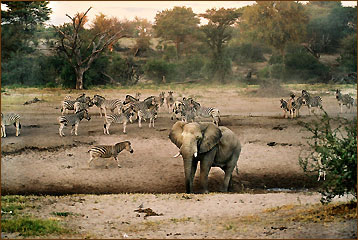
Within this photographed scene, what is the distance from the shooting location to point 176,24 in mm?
18781

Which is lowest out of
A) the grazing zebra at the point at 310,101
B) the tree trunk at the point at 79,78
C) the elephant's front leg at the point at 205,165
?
the elephant's front leg at the point at 205,165

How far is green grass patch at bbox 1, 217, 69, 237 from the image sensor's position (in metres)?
9.24

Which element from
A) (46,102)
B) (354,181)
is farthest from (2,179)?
(354,181)

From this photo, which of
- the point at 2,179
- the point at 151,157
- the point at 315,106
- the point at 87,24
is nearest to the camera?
the point at 2,179

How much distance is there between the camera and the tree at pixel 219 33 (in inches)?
739

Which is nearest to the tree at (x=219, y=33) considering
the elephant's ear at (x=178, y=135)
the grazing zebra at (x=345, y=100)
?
the grazing zebra at (x=345, y=100)

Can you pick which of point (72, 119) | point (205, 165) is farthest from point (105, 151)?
point (72, 119)

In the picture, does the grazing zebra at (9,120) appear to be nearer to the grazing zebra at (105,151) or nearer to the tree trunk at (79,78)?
the tree trunk at (79,78)

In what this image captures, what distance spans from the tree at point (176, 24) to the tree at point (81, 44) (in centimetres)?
130

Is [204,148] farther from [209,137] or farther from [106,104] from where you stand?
[106,104]

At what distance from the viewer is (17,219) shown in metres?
9.88

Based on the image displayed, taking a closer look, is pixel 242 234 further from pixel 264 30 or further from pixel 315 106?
pixel 264 30

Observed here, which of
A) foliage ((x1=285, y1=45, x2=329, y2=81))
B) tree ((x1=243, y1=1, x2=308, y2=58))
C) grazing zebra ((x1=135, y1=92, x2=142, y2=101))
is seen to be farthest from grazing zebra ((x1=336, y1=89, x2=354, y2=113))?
grazing zebra ((x1=135, y1=92, x2=142, y2=101))

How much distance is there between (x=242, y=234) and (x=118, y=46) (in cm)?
1187
